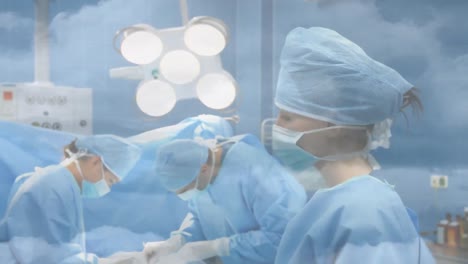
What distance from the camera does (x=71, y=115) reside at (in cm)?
215

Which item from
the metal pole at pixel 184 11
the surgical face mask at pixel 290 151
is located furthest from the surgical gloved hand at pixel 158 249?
the metal pole at pixel 184 11

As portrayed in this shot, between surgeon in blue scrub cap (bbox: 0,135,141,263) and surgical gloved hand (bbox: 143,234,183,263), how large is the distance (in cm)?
22

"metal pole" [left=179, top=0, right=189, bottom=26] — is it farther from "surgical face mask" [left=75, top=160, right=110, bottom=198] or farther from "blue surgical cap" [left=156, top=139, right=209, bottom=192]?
"surgical face mask" [left=75, top=160, right=110, bottom=198]

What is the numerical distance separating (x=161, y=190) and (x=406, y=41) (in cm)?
121

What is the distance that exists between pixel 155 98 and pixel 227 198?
0.52m

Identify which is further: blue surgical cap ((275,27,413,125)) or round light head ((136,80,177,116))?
round light head ((136,80,177,116))

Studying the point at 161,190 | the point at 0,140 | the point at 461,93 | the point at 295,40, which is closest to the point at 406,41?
the point at 461,93

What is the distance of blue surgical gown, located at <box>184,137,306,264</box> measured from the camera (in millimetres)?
2166

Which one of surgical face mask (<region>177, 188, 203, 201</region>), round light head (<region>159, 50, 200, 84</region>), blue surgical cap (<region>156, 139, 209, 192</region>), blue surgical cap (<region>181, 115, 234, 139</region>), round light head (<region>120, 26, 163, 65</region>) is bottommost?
surgical face mask (<region>177, 188, 203, 201</region>)

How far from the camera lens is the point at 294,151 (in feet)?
7.01

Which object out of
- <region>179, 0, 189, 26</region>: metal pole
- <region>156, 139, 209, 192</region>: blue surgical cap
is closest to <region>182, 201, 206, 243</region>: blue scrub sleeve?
<region>156, 139, 209, 192</region>: blue surgical cap

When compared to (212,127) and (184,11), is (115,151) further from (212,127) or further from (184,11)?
(184,11)

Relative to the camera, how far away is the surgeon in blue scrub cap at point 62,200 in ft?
6.93

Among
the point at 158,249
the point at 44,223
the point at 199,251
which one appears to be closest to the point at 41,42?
the point at 44,223
